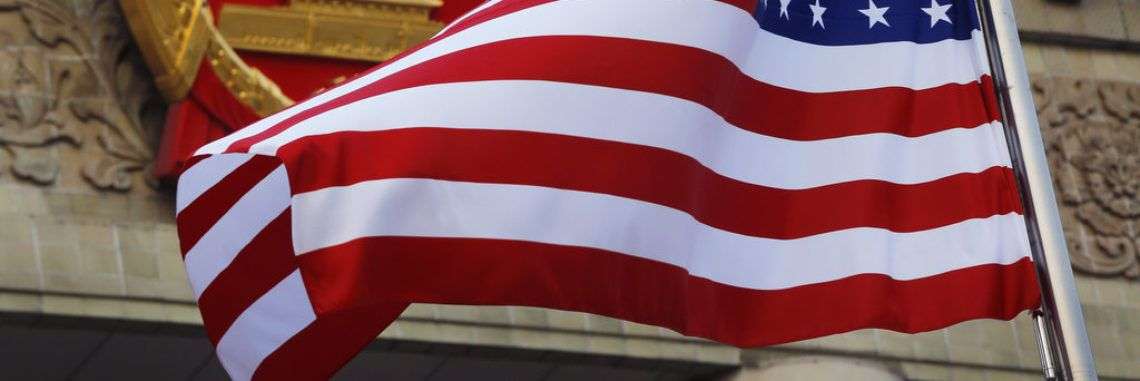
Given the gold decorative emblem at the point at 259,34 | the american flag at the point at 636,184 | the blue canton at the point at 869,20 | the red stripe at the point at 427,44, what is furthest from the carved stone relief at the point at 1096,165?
the red stripe at the point at 427,44

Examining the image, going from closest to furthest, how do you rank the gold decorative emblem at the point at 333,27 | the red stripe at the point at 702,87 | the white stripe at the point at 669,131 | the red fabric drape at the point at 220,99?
the white stripe at the point at 669,131 < the red stripe at the point at 702,87 < the red fabric drape at the point at 220,99 < the gold decorative emblem at the point at 333,27

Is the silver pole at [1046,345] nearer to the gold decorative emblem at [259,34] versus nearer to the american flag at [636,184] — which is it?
the american flag at [636,184]

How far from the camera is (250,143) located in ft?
22.5

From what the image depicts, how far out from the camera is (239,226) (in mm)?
7461

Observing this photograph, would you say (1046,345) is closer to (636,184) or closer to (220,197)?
(636,184)

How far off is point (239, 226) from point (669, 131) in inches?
59.0

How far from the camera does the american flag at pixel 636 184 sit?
6688 mm

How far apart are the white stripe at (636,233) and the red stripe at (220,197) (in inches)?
33.9

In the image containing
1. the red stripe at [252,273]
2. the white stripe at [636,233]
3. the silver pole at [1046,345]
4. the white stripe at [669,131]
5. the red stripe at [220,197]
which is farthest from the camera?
the red stripe at [220,197]

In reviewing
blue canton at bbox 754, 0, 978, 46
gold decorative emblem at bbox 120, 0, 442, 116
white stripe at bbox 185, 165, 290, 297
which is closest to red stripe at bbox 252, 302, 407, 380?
white stripe at bbox 185, 165, 290, 297

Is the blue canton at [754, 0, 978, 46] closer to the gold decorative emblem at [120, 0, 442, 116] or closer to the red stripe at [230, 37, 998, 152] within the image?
the red stripe at [230, 37, 998, 152]

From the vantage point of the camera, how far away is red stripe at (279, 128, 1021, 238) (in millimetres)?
6762

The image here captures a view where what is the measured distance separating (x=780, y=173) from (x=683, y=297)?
638mm

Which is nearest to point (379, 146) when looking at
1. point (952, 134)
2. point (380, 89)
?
point (380, 89)
